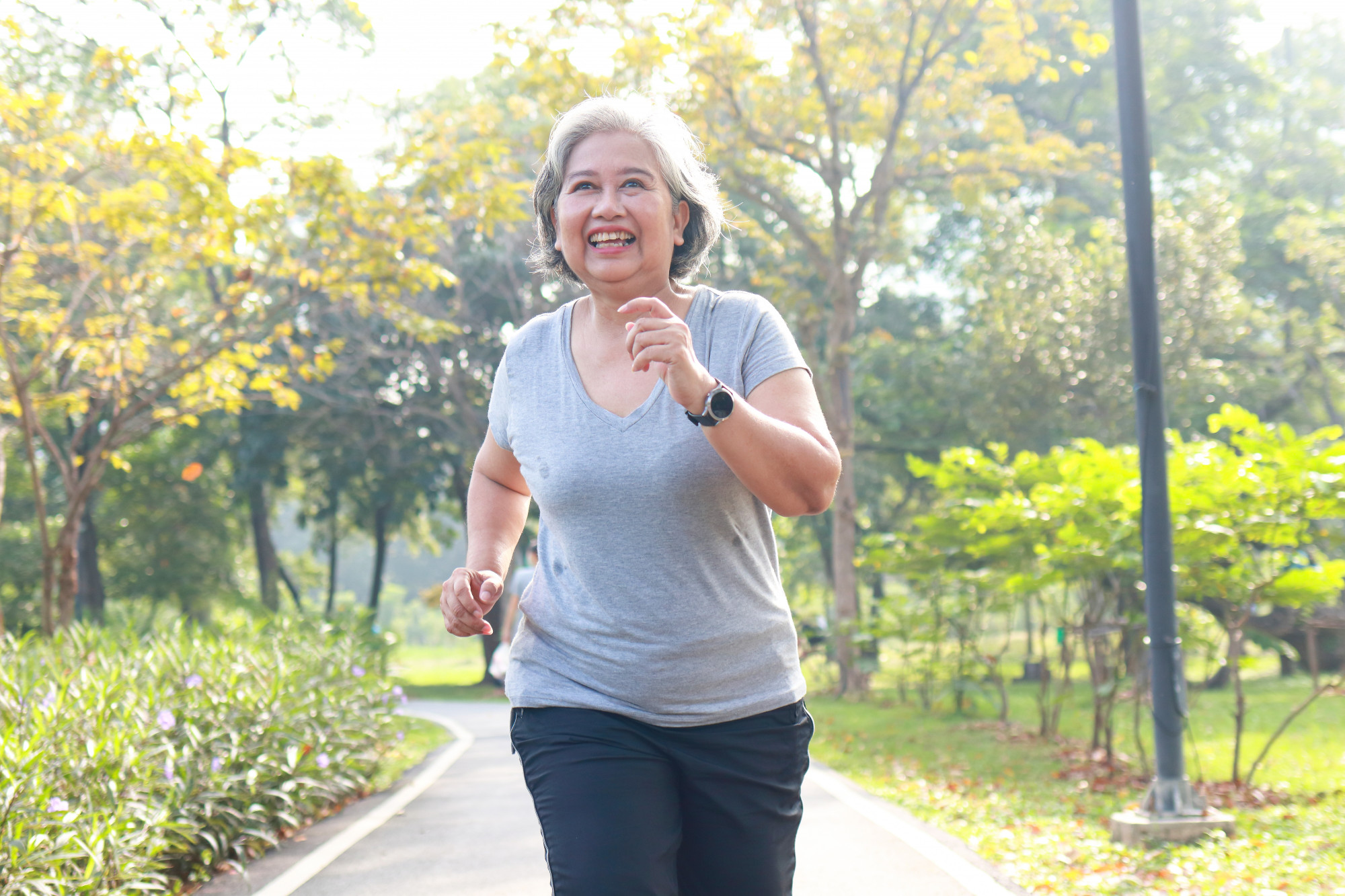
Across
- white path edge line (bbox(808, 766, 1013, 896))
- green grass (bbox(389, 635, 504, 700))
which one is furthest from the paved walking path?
green grass (bbox(389, 635, 504, 700))

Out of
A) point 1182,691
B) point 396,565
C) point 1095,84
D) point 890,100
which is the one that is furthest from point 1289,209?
point 396,565

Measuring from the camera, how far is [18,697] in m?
5.34

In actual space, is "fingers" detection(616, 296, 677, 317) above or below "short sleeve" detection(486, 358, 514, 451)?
above

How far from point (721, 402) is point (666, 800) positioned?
2.34ft

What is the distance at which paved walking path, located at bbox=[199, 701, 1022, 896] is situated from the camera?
5152 millimetres

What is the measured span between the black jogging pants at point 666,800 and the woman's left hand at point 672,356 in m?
0.64

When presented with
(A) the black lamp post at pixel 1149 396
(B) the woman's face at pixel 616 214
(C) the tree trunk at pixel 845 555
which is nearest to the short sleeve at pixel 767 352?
(B) the woman's face at pixel 616 214

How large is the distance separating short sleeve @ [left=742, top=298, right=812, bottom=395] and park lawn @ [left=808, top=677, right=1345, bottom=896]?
353 cm

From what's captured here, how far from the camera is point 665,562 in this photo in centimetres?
208

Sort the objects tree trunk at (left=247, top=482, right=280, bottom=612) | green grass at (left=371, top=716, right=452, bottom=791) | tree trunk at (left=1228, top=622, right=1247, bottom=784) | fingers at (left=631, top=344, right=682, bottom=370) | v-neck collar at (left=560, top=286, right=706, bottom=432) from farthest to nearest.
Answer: tree trunk at (left=247, top=482, right=280, bottom=612), green grass at (left=371, top=716, right=452, bottom=791), tree trunk at (left=1228, top=622, right=1247, bottom=784), v-neck collar at (left=560, top=286, right=706, bottom=432), fingers at (left=631, top=344, right=682, bottom=370)

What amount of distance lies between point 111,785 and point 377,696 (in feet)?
16.5

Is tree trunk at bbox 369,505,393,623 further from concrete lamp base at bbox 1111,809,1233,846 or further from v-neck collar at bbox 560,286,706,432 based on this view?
v-neck collar at bbox 560,286,706,432

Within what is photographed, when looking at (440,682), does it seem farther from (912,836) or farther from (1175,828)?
(1175,828)

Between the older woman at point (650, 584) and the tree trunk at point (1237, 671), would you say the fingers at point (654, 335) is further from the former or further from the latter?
the tree trunk at point (1237, 671)
